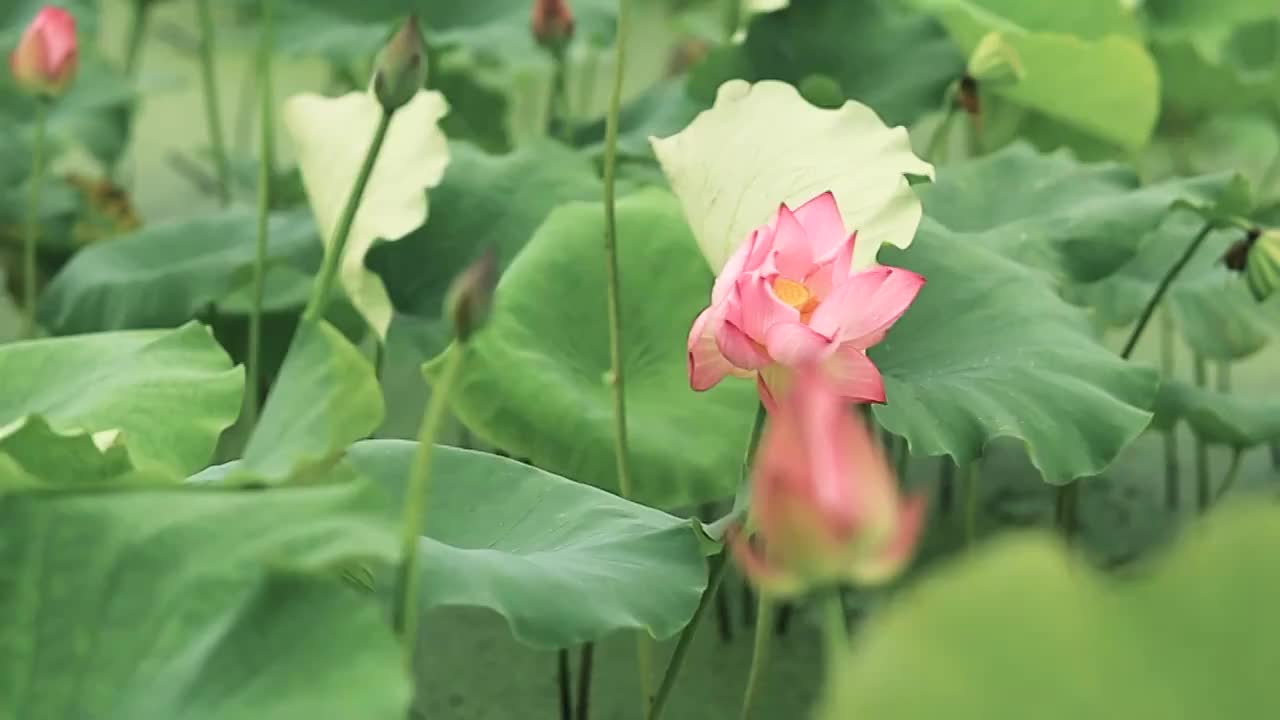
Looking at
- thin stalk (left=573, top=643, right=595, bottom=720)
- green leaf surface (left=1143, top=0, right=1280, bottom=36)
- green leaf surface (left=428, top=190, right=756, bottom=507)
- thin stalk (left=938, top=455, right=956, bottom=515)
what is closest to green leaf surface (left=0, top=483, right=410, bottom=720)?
green leaf surface (left=428, top=190, right=756, bottom=507)

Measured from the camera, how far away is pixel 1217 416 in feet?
3.53

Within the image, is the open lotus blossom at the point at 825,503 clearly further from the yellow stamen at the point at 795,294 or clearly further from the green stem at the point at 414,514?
the yellow stamen at the point at 795,294

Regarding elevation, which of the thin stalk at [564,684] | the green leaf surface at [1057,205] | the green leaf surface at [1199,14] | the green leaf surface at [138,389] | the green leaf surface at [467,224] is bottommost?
the thin stalk at [564,684]

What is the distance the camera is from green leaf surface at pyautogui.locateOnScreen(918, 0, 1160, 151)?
122 centimetres

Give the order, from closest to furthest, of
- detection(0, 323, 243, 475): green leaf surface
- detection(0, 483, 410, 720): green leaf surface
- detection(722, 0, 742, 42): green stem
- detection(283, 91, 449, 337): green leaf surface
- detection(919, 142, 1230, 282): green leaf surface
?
detection(0, 483, 410, 720): green leaf surface → detection(0, 323, 243, 475): green leaf surface → detection(283, 91, 449, 337): green leaf surface → detection(919, 142, 1230, 282): green leaf surface → detection(722, 0, 742, 42): green stem

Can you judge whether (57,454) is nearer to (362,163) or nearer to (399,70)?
(399,70)

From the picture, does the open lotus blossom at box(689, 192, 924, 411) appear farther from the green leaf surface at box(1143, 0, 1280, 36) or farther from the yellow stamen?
the green leaf surface at box(1143, 0, 1280, 36)

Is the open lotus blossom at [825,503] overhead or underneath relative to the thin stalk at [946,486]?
overhead

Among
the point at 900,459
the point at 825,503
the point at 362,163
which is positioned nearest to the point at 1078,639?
the point at 825,503

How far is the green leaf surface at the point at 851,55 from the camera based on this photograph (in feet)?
4.00

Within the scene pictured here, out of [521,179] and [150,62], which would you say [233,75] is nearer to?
[150,62]

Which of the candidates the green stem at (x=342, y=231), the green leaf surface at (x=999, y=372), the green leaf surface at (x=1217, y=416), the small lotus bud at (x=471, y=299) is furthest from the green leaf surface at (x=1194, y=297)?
the small lotus bud at (x=471, y=299)

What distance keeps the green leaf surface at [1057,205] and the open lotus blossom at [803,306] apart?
0.37m

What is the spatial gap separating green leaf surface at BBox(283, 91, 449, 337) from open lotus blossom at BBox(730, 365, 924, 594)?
54cm
